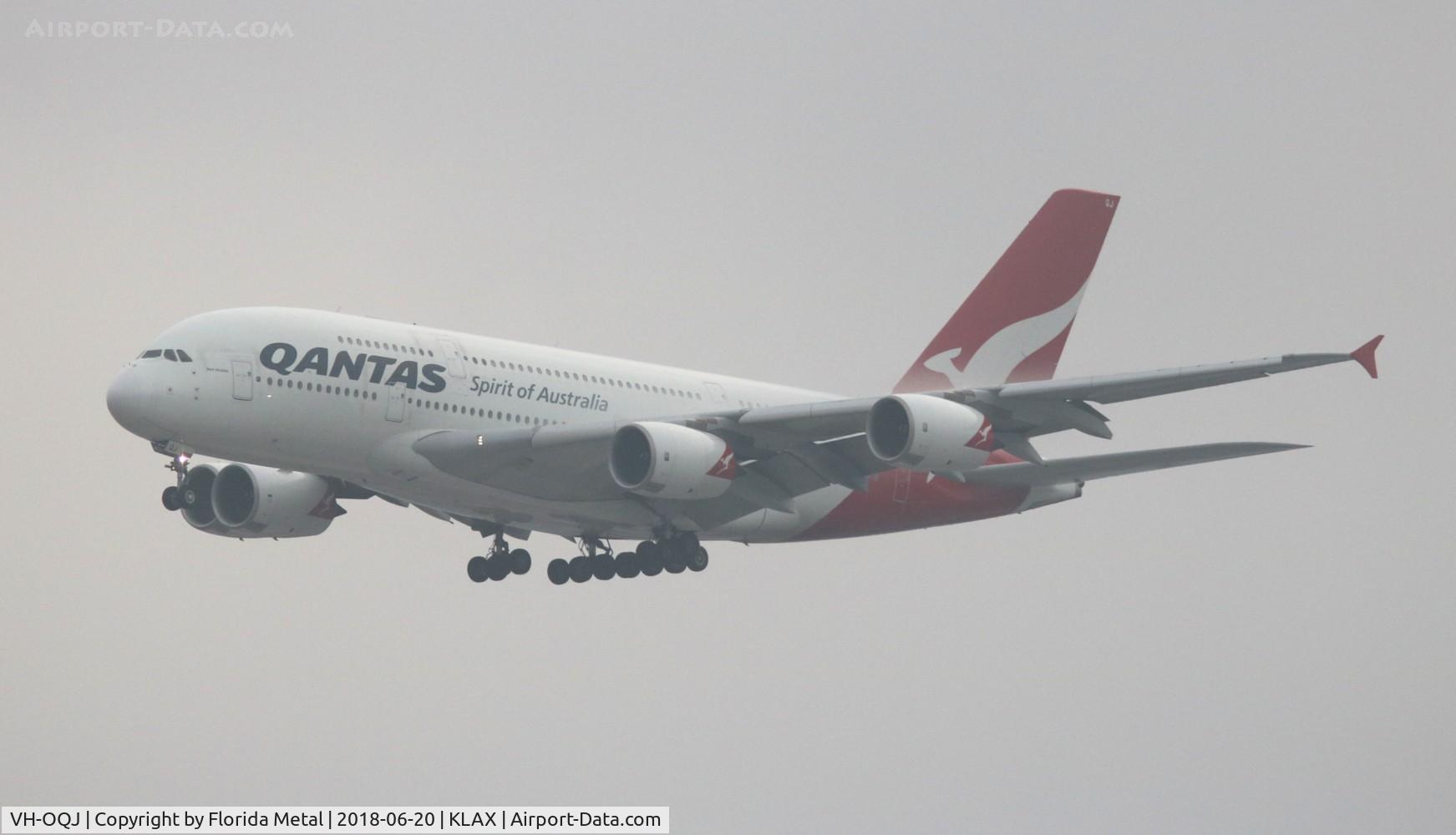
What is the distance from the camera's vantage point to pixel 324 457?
41.5 meters

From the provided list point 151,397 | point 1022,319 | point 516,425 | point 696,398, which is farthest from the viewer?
point 1022,319

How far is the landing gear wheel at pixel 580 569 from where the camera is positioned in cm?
4831

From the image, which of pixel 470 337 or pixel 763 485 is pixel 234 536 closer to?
pixel 470 337

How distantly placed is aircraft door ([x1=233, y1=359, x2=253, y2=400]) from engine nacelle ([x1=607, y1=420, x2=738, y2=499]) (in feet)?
24.1

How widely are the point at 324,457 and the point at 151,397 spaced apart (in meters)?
3.67

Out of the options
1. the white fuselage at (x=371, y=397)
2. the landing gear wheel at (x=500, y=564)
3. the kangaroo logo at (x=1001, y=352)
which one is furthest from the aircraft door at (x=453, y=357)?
the kangaroo logo at (x=1001, y=352)

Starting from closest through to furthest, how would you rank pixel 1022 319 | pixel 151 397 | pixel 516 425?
pixel 151 397 → pixel 516 425 → pixel 1022 319

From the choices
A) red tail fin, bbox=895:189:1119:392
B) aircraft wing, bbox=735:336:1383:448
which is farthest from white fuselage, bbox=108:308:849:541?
red tail fin, bbox=895:189:1119:392

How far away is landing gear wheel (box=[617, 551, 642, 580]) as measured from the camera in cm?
4725

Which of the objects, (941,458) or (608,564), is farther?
(608,564)

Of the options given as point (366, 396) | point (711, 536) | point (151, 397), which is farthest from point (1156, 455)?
point (151, 397)

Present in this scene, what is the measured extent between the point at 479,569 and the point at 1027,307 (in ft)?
49.3

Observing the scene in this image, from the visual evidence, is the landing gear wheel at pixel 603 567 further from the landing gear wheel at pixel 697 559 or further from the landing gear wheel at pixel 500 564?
the landing gear wheel at pixel 697 559

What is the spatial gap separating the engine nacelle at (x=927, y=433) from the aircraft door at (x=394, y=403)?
951 centimetres
